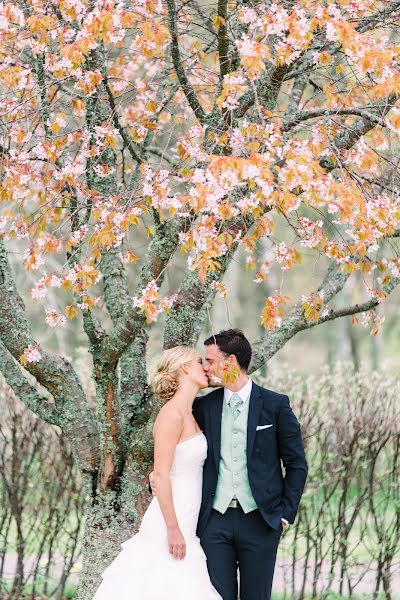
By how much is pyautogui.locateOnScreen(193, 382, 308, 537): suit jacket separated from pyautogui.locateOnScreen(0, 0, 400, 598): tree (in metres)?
0.42

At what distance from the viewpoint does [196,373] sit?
13.9 feet

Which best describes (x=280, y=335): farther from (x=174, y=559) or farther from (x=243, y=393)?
(x=174, y=559)

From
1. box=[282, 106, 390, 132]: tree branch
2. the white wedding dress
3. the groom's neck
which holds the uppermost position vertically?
box=[282, 106, 390, 132]: tree branch

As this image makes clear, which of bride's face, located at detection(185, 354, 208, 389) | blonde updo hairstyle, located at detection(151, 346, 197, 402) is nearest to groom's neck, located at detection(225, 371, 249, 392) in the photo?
bride's face, located at detection(185, 354, 208, 389)

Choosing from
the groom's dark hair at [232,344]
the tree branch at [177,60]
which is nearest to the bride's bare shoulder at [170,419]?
the groom's dark hair at [232,344]

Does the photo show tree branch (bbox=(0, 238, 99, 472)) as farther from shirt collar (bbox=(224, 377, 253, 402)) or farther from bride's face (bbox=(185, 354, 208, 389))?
shirt collar (bbox=(224, 377, 253, 402))

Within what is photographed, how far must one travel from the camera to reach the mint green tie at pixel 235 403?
4219mm

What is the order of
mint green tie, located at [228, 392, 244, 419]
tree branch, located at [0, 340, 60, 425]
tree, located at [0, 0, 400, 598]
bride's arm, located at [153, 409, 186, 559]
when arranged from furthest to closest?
tree branch, located at [0, 340, 60, 425], mint green tie, located at [228, 392, 244, 419], bride's arm, located at [153, 409, 186, 559], tree, located at [0, 0, 400, 598]

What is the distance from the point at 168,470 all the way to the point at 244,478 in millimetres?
372

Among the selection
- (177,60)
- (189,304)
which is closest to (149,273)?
(189,304)

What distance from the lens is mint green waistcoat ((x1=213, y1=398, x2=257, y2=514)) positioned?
4098 millimetres

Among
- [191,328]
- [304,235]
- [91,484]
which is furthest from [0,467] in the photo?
[304,235]

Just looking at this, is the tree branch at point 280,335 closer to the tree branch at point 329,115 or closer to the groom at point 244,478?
the groom at point 244,478

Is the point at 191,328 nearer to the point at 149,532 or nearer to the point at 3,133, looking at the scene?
the point at 149,532
